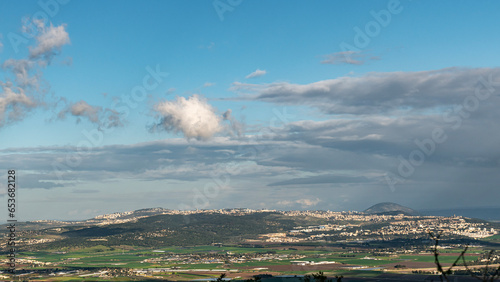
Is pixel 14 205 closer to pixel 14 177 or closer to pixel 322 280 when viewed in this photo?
pixel 14 177

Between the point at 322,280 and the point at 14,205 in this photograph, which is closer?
the point at 322,280

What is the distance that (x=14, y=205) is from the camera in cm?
8562

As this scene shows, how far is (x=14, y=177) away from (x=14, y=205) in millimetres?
4751

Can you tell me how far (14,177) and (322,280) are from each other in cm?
5283

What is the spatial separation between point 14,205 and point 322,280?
174 feet

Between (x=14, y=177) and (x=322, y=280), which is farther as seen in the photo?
(x=14, y=177)

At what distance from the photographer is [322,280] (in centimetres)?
5969

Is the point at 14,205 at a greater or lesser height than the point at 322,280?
greater

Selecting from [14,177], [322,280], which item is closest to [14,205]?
[14,177]

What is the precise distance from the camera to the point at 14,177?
84.5m

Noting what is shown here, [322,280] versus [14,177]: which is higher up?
[14,177]
